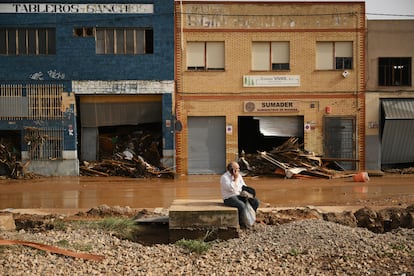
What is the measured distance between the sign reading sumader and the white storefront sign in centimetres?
539

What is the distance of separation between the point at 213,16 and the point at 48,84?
8.01 m

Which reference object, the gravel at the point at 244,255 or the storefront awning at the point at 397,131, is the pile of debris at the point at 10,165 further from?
the storefront awning at the point at 397,131

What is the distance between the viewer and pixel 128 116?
83.5ft

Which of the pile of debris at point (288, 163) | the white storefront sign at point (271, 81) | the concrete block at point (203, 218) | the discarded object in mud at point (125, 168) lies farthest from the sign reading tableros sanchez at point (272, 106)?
the concrete block at point (203, 218)

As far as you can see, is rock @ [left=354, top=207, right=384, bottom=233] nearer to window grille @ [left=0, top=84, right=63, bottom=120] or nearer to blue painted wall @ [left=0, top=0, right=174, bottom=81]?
blue painted wall @ [left=0, top=0, right=174, bottom=81]

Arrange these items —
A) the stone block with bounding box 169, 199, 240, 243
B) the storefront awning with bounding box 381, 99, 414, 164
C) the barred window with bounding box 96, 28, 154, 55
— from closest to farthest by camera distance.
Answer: the stone block with bounding box 169, 199, 240, 243 → the barred window with bounding box 96, 28, 154, 55 → the storefront awning with bounding box 381, 99, 414, 164

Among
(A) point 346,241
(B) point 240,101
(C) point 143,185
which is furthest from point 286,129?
(A) point 346,241

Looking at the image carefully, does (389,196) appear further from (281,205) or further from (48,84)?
(48,84)

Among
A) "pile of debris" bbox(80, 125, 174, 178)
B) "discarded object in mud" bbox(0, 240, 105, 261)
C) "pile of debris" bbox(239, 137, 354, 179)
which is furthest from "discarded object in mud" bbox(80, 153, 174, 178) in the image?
"discarded object in mud" bbox(0, 240, 105, 261)

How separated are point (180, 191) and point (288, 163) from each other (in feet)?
19.1

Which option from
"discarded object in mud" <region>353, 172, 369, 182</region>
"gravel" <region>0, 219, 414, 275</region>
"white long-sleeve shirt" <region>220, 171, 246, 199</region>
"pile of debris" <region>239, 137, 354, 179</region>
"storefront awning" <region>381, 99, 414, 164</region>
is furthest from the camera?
"storefront awning" <region>381, 99, 414, 164</region>

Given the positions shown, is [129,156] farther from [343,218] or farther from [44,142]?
[343,218]

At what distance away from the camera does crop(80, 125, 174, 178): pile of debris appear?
79.4ft

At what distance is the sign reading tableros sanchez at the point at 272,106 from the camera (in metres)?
25.3
